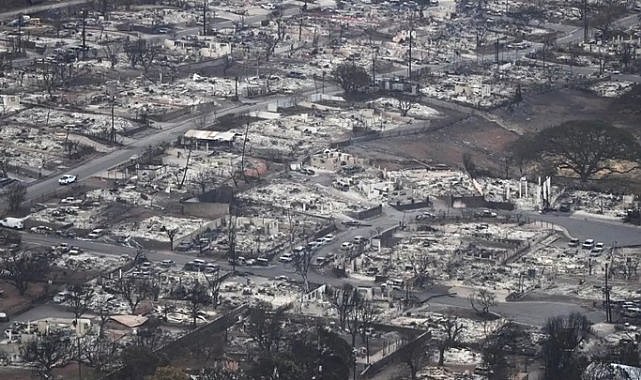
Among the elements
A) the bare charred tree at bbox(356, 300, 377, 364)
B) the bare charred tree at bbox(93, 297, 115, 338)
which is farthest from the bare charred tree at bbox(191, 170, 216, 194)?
the bare charred tree at bbox(356, 300, 377, 364)

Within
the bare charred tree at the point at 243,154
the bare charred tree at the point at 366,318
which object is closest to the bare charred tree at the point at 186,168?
the bare charred tree at the point at 243,154

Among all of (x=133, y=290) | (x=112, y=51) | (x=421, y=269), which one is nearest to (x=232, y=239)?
(x=133, y=290)

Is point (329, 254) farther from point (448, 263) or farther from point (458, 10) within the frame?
point (458, 10)

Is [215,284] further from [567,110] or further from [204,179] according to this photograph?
[567,110]

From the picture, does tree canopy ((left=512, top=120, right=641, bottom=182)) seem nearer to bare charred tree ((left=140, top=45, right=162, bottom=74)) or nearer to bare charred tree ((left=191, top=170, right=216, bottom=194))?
bare charred tree ((left=191, top=170, right=216, bottom=194))

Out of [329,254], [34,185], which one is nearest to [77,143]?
[34,185]

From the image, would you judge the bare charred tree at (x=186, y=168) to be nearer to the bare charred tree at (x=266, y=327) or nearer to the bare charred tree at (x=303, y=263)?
the bare charred tree at (x=303, y=263)
